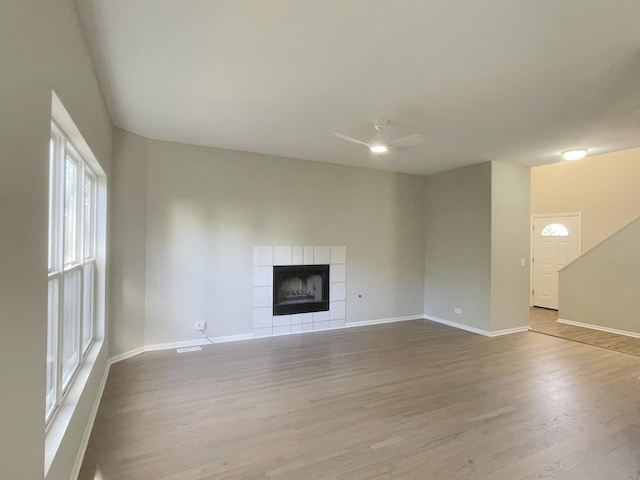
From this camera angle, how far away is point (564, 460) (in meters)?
2.28

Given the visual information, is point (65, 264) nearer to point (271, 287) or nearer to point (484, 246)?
point (271, 287)

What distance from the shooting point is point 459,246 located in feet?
19.3

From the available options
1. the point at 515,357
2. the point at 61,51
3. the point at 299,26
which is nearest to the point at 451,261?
the point at 515,357

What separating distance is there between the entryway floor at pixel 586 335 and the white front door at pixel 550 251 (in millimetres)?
1176

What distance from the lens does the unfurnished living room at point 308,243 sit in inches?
73.6

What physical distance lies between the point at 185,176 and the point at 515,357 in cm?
488

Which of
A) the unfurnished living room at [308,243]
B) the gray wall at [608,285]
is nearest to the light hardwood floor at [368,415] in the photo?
the unfurnished living room at [308,243]

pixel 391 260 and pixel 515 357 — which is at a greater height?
pixel 391 260

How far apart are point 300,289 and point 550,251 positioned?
5931mm

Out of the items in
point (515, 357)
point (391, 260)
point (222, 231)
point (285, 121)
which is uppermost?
point (285, 121)

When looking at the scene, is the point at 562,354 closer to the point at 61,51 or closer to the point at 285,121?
the point at 285,121

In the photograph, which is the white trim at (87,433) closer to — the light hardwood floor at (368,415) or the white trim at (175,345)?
the light hardwood floor at (368,415)

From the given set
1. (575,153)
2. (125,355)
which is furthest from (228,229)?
(575,153)

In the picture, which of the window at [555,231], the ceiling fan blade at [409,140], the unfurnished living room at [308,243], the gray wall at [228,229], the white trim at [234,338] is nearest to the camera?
the unfurnished living room at [308,243]
